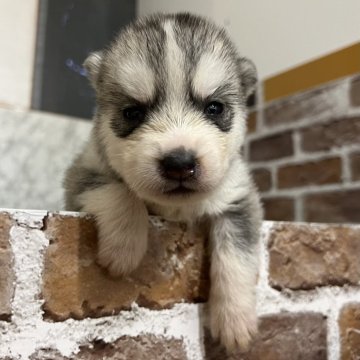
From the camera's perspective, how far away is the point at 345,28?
147cm

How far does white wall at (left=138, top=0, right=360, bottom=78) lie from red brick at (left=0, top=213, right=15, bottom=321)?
3.71 feet

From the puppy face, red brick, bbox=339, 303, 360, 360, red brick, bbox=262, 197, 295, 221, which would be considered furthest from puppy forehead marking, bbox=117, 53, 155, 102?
red brick, bbox=262, 197, 295, 221

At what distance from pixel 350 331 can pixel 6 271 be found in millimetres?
673

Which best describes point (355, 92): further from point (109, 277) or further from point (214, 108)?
point (109, 277)

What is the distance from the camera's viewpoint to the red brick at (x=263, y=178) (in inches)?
68.9

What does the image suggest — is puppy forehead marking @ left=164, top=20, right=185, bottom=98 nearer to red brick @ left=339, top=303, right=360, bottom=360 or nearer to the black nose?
the black nose

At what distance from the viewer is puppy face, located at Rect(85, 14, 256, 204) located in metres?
0.79

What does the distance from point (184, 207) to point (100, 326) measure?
267mm

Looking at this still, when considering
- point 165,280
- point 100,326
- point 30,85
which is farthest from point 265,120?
point 100,326

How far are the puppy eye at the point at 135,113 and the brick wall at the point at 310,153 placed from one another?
0.76 metres

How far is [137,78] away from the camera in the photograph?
90cm

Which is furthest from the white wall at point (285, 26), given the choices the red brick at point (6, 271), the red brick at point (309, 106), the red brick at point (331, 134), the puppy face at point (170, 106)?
the red brick at point (6, 271)

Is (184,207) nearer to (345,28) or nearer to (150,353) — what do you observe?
(150,353)

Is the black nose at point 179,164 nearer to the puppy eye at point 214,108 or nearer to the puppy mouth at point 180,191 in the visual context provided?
the puppy mouth at point 180,191
